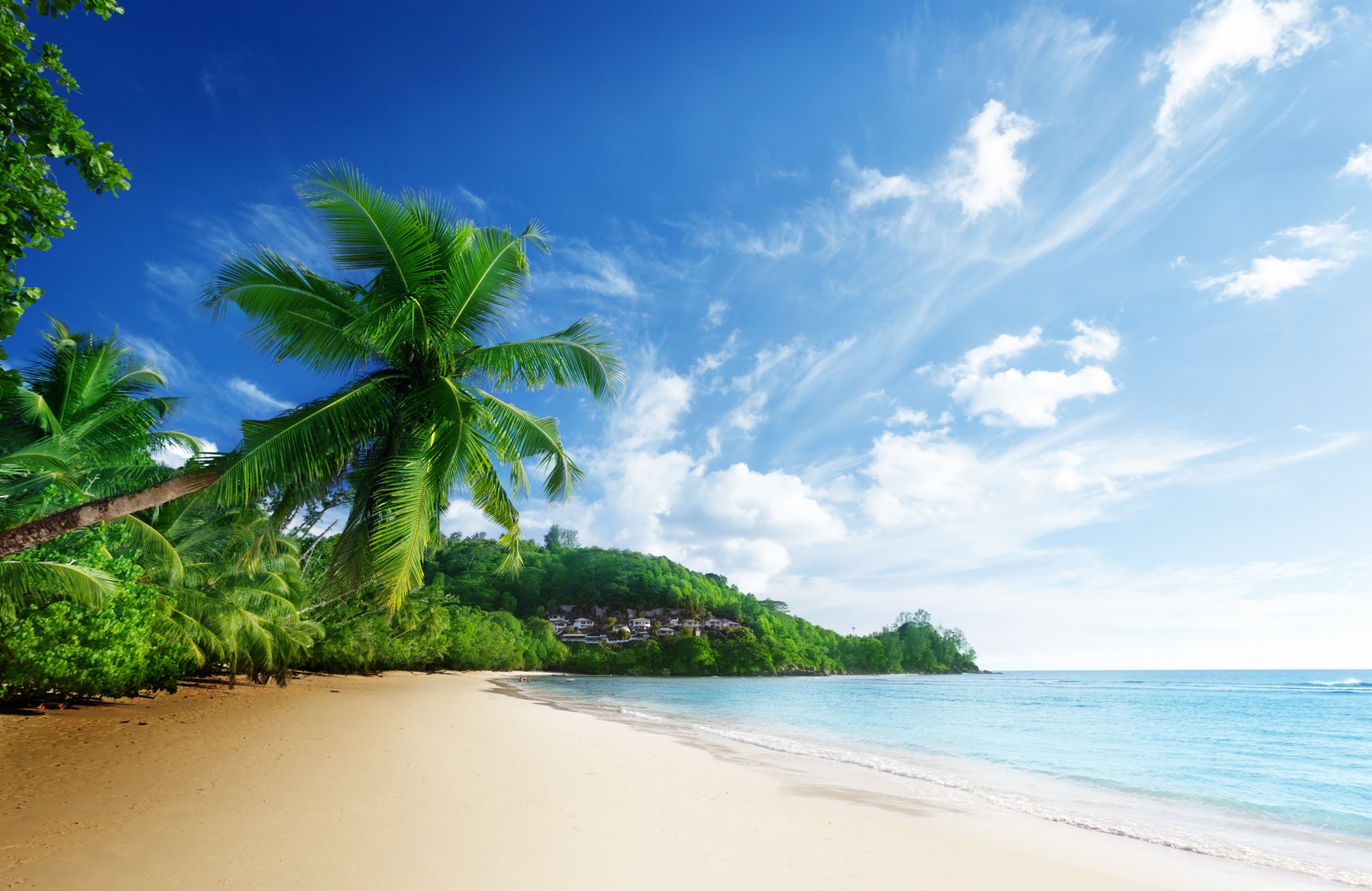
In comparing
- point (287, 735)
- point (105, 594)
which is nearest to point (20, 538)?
point (105, 594)

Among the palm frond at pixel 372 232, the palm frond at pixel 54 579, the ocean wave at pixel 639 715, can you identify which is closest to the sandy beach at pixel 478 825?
the palm frond at pixel 54 579

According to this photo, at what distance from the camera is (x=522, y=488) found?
9367mm

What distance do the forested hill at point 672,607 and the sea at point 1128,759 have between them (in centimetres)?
4839

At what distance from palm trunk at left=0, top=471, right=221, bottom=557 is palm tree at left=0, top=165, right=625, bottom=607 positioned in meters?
0.64

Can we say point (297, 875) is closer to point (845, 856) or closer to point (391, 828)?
point (391, 828)

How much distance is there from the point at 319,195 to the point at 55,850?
6.62 meters

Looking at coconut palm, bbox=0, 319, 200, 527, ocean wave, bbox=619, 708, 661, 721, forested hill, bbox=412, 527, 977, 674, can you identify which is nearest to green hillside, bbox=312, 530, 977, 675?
forested hill, bbox=412, 527, 977, 674

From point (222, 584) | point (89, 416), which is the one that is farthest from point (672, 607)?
point (89, 416)

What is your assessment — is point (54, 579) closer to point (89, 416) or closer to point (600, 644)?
point (89, 416)

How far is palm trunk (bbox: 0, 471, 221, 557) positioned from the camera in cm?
495

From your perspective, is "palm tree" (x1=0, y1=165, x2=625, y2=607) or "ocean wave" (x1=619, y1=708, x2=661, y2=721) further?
"ocean wave" (x1=619, y1=708, x2=661, y2=721)

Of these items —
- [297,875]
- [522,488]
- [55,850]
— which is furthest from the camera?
[522,488]

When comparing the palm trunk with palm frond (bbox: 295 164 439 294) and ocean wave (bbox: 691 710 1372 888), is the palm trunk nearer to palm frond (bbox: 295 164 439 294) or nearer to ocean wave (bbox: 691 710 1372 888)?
palm frond (bbox: 295 164 439 294)

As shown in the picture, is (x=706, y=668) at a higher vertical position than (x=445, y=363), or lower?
lower
